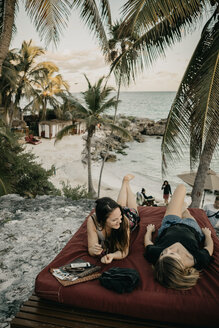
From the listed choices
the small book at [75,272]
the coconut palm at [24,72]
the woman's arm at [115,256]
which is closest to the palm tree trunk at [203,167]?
the woman's arm at [115,256]

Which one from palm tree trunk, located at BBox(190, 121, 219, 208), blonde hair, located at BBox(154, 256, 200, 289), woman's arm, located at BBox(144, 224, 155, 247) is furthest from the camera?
palm tree trunk, located at BBox(190, 121, 219, 208)

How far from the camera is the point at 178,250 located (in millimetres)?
2256

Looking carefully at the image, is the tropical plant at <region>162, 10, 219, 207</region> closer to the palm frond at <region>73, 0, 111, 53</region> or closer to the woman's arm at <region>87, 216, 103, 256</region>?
the woman's arm at <region>87, 216, 103, 256</region>

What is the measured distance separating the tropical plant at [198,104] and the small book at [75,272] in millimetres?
2435

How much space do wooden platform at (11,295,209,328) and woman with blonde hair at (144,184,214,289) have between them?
0.38m

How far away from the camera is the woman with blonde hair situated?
201 centimetres

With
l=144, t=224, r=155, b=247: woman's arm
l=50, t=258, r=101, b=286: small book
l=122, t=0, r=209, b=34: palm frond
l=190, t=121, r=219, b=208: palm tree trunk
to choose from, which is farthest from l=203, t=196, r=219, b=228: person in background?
l=122, t=0, r=209, b=34: palm frond

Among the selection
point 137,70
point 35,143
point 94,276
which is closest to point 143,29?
point 137,70

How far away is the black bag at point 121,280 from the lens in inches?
79.5

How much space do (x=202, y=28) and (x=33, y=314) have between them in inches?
241

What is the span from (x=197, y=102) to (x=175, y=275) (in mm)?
3256

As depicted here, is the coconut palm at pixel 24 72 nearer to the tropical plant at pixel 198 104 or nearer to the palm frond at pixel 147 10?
the palm frond at pixel 147 10

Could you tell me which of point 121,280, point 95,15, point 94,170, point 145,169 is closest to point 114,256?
point 121,280

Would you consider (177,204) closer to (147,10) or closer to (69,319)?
(69,319)
